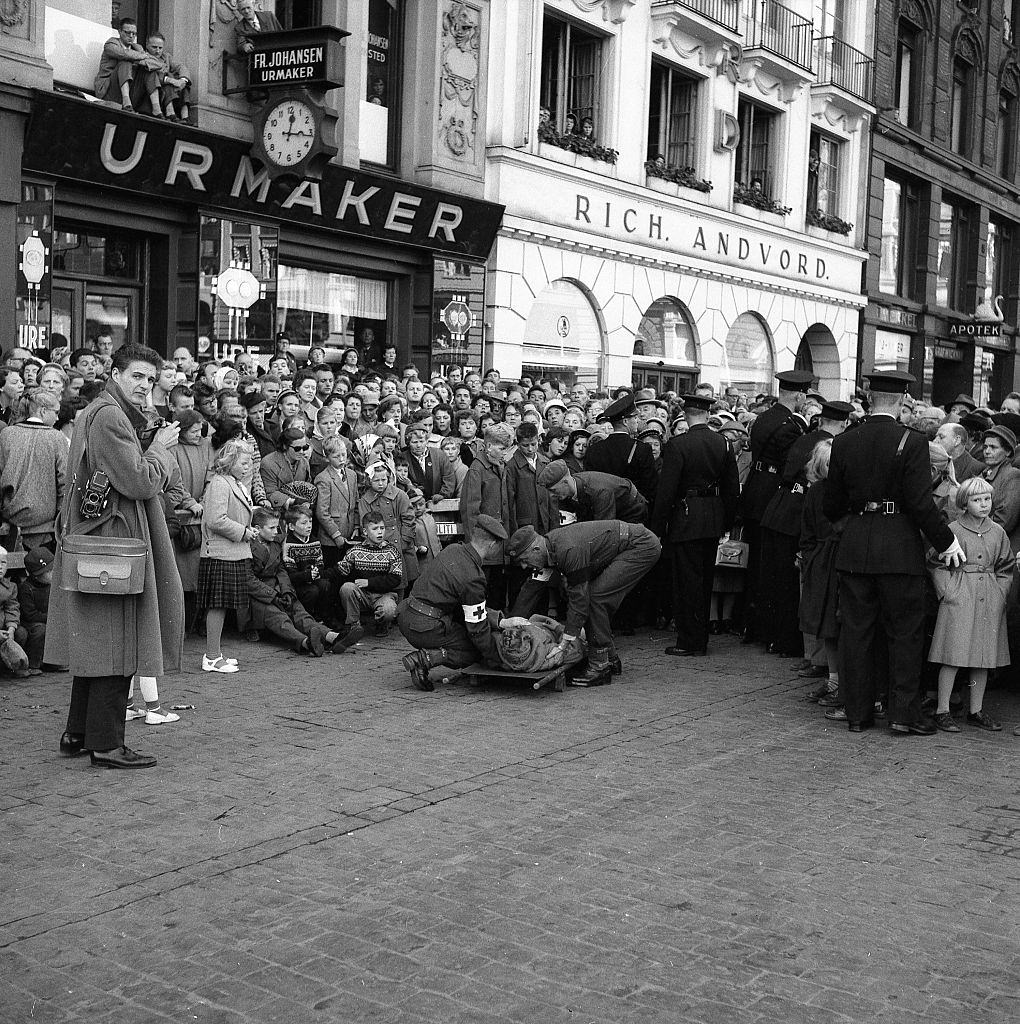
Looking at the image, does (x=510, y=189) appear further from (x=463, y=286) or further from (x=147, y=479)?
(x=147, y=479)

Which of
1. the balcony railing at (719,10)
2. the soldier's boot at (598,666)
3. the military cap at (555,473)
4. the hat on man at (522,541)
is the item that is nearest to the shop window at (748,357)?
the balcony railing at (719,10)

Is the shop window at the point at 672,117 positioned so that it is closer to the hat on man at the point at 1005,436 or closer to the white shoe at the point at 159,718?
the hat on man at the point at 1005,436

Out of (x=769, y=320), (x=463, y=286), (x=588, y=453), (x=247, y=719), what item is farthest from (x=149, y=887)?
(x=769, y=320)

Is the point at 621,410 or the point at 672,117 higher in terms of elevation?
the point at 672,117

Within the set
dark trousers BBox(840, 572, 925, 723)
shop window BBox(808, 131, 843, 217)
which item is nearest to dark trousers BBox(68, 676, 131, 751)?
dark trousers BBox(840, 572, 925, 723)

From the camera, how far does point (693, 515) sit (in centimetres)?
1016

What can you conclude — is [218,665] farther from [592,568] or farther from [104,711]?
[592,568]

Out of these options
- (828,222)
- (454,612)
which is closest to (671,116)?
(828,222)

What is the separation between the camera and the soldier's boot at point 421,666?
8617 mm

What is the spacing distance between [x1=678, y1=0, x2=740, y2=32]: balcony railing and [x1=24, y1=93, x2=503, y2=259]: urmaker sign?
22.5 ft

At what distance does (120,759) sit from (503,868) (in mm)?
2282

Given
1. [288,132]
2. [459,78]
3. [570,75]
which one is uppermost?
[570,75]

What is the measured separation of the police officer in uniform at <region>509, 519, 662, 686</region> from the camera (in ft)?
29.5

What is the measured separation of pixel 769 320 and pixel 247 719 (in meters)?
20.3
